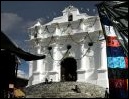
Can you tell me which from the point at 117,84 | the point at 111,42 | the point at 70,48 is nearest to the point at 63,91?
the point at 70,48

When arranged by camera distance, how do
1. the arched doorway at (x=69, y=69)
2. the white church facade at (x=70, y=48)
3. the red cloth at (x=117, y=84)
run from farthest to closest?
the arched doorway at (x=69, y=69) < the white church facade at (x=70, y=48) < the red cloth at (x=117, y=84)

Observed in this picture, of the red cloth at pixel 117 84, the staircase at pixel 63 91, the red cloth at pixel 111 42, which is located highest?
the red cloth at pixel 111 42

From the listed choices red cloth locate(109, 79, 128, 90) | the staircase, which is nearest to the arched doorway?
the staircase

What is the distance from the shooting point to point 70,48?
38781 millimetres

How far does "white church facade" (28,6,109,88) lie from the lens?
1451 inches

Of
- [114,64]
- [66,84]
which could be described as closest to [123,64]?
[114,64]

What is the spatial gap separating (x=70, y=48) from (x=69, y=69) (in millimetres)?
2402

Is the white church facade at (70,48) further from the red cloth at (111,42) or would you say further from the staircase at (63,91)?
the red cloth at (111,42)

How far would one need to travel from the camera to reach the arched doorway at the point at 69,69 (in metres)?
38.2

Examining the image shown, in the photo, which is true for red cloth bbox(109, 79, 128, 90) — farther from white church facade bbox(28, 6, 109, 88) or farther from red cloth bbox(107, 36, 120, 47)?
white church facade bbox(28, 6, 109, 88)

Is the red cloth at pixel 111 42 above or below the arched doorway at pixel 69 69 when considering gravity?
above

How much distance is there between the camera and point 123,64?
Answer: 38.5ft

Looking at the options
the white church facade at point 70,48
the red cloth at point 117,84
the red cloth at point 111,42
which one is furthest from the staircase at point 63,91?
the red cloth at point 111,42

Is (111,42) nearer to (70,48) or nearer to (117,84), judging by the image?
(117,84)
